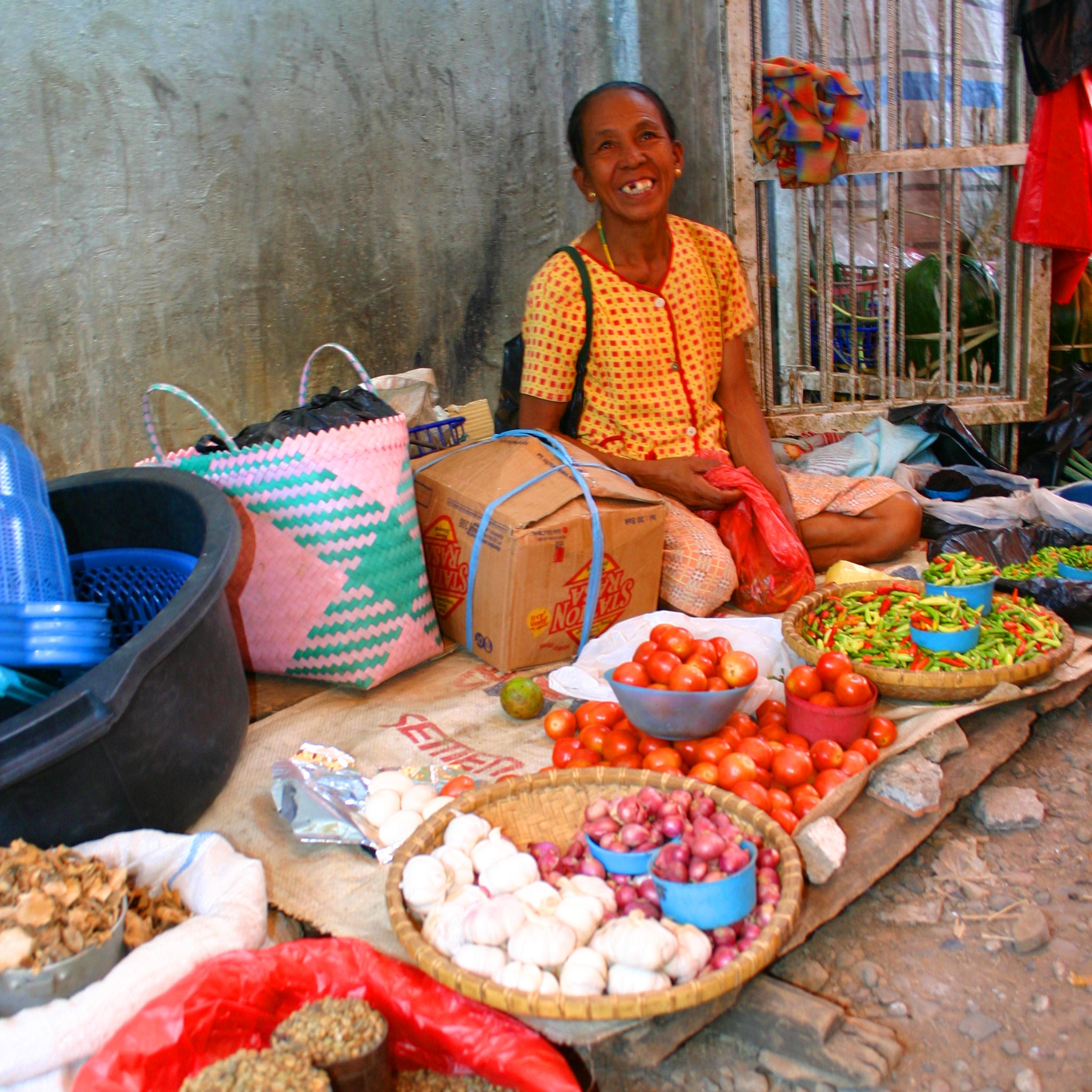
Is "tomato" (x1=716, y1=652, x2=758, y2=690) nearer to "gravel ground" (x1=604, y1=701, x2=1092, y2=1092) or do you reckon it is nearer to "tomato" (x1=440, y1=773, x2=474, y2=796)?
"gravel ground" (x1=604, y1=701, x2=1092, y2=1092)

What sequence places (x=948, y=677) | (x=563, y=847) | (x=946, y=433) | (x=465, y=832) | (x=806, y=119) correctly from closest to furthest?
(x=465, y=832) → (x=563, y=847) → (x=948, y=677) → (x=806, y=119) → (x=946, y=433)

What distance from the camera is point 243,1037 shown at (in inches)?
55.9

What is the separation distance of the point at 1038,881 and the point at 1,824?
6.42ft

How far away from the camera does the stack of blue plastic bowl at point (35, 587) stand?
72.2 inches

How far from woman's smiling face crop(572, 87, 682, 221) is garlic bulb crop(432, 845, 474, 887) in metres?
2.28

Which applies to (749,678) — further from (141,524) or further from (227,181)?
(227,181)

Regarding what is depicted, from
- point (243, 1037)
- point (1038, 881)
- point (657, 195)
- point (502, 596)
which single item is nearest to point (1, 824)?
point (243, 1037)

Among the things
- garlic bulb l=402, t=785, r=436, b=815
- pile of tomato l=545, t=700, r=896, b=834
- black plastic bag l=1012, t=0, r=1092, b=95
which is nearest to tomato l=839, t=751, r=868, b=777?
pile of tomato l=545, t=700, r=896, b=834

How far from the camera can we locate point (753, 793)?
188 centimetres

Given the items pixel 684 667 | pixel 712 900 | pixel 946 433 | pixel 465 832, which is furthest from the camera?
pixel 946 433

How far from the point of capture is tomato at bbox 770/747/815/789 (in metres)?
1.97

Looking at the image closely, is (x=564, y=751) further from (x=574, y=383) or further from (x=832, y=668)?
(x=574, y=383)

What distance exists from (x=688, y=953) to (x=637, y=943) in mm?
83

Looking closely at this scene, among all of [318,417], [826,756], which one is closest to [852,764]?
[826,756]
